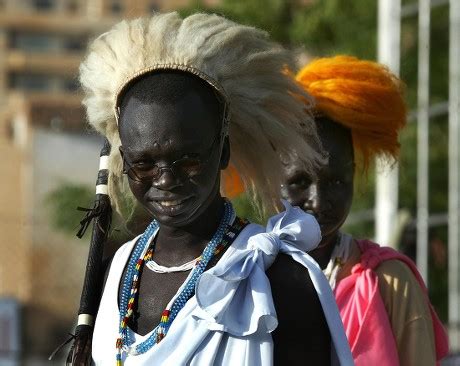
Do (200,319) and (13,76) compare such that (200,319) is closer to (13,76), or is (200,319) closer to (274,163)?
(274,163)

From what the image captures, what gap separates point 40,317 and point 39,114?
22.2m

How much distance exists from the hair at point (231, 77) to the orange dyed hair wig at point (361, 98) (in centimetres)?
92

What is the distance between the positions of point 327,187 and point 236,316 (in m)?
1.42

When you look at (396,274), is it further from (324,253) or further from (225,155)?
(225,155)

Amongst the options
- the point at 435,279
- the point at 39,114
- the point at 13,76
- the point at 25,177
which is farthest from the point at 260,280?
the point at 13,76

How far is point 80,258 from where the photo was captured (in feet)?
60.3

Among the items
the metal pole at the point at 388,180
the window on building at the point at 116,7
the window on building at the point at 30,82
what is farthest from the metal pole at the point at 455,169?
the window on building at the point at 116,7

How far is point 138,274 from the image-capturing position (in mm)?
3645

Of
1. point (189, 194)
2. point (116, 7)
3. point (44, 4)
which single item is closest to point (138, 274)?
point (189, 194)

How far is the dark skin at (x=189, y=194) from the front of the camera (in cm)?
339

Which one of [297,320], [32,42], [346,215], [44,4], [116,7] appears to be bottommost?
[297,320]

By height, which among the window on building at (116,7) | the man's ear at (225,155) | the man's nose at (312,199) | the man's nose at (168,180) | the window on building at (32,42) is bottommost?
the man's nose at (312,199)

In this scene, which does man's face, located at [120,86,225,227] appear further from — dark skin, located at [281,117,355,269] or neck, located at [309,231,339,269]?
neck, located at [309,231,339,269]

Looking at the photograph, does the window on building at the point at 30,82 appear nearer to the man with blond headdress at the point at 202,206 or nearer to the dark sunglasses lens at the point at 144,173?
the man with blond headdress at the point at 202,206
